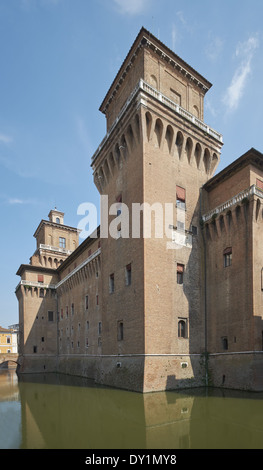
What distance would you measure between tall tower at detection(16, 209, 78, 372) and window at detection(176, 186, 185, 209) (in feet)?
100

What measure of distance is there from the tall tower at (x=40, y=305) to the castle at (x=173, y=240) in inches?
909

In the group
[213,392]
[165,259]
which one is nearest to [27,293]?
[165,259]

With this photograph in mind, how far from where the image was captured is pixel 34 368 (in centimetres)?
4519

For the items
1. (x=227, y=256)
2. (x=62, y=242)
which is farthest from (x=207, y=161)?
(x=62, y=242)

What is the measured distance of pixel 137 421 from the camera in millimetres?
13164

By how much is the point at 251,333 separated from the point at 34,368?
116ft

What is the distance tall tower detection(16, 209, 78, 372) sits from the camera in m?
45.7

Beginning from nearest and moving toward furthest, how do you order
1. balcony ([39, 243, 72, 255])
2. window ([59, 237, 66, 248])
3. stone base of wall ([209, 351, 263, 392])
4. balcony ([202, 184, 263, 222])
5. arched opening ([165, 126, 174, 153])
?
stone base of wall ([209, 351, 263, 392])
balcony ([202, 184, 263, 222])
arched opening ([165, 126, 174, 153])
balcony ([39, 243, 72, 255])
window ([59, 237, 66, 248])

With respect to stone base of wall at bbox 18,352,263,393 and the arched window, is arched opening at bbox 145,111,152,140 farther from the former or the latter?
stone base of wall at bbox 18,352,263,393

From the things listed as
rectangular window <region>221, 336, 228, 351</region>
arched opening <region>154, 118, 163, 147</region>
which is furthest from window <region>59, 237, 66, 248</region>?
rectangular window <region>221, 336, 228, 351</region>

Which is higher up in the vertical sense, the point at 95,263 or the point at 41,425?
the point at 95,263

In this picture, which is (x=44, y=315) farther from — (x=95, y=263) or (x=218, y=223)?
(x=218, y=223)

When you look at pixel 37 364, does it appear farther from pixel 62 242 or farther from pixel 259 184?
pixel 259 184

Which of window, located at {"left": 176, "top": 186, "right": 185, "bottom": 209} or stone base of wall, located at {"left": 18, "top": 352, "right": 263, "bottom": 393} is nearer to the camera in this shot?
stone base of wall, located at {"left": 18, "top": 352, "right": 263, "bottom": 393}
